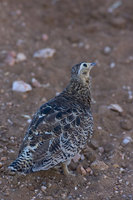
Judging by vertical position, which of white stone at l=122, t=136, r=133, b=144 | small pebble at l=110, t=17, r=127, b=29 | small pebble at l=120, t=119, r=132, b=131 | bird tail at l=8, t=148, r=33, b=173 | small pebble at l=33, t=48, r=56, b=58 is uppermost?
small pebble at l=110, t=17, r=127, b=29

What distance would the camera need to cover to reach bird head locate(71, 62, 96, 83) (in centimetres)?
524

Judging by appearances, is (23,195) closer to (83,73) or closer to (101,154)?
(101,154)

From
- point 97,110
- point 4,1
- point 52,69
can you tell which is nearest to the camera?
point 97,110

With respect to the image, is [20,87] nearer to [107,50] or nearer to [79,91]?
[79,91]

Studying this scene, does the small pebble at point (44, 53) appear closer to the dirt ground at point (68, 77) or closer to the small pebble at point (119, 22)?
the dirt ground at point (68, 77)

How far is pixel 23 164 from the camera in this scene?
14.5ft

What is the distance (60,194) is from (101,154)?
114 cm

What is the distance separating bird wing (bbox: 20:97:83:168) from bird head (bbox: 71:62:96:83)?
0.58 meters

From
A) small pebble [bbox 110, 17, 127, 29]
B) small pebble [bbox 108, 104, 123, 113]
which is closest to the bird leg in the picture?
→ small pebble [bbox 108, 104, 123, 113]

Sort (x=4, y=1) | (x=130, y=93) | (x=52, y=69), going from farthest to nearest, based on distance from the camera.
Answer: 1. (x=4, y=1)
2. (x=52, y=69)
3. (x=130, y=93)

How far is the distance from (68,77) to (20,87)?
1112 millimetres

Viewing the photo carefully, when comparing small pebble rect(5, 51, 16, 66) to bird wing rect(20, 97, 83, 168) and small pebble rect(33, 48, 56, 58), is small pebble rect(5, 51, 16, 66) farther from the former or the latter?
bird wing rect(20, 97, 83, 168)

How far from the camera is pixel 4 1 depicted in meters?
9.81

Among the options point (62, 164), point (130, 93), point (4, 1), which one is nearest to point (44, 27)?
point (4, 1)
